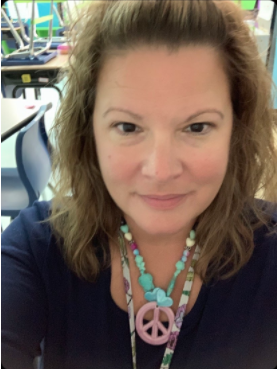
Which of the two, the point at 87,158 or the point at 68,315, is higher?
the point at 87,158

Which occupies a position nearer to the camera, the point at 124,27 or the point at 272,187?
the point at 124,27

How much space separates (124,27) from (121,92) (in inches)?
5.3

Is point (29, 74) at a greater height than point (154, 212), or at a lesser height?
lesser

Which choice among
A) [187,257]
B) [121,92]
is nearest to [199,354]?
[187,257]

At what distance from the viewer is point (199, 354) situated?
0.82 meters

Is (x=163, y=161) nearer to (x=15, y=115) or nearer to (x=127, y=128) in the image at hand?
(x=127, y=128)

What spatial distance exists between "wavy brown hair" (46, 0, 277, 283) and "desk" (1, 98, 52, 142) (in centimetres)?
113

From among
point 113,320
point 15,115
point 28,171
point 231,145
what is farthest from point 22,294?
point 15,115

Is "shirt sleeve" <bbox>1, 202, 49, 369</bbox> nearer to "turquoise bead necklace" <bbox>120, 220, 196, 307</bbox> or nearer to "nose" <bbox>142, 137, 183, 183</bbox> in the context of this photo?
"turquoise bead necklace" <bbox>120, 220, 196, 307</bbox>

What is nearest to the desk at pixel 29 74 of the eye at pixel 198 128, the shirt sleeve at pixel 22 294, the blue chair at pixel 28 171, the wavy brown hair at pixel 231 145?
the blue chair at pixel 28 171

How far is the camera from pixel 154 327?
83 cm

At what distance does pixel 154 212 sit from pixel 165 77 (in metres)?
0.29

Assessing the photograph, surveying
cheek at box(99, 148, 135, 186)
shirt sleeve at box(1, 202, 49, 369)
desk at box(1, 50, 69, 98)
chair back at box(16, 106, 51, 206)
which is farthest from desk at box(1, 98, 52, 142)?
cheek at box(99, 148, 135, 186)

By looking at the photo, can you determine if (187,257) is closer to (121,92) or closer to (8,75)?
(121,92)
